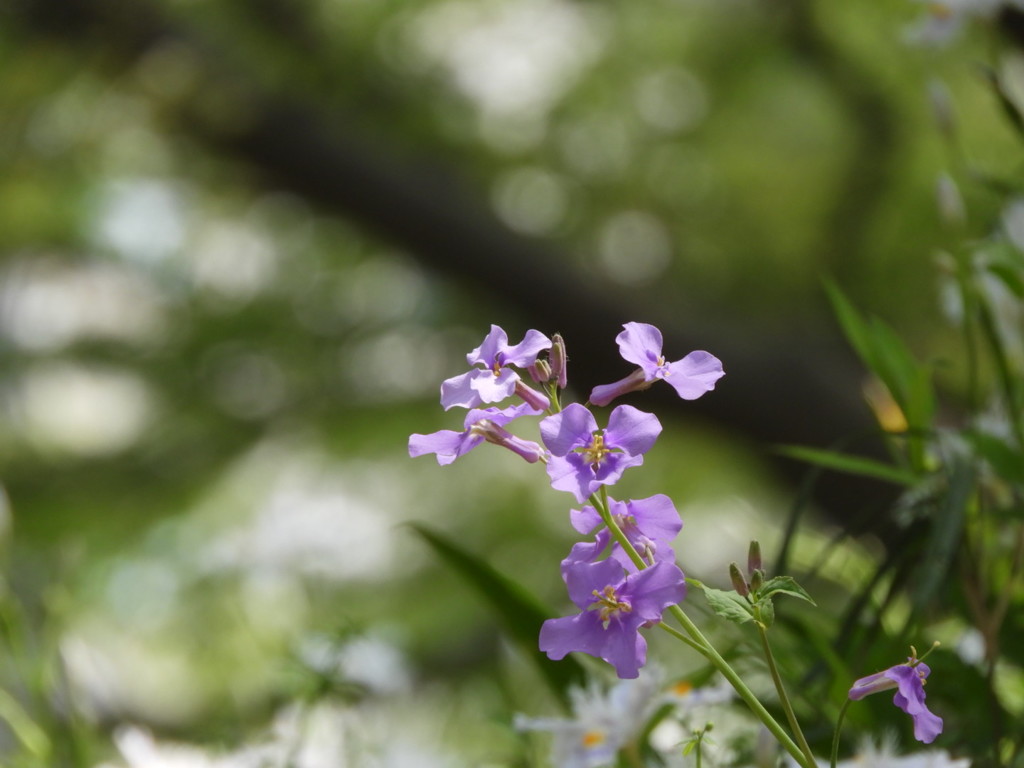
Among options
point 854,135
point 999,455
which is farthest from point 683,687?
point 854,135

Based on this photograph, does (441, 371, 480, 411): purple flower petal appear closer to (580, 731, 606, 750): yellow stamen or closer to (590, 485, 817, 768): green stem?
(590, 485, 817, 768): green stem

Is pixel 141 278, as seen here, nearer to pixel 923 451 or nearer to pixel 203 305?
pixel 203 305

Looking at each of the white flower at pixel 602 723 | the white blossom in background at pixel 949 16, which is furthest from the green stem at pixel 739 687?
the white blossom in background at pixel 949 16

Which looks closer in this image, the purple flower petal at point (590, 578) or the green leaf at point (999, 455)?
the purple flower petal at point (590, 578)

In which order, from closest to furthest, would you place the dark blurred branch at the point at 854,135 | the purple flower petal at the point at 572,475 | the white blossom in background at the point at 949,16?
the purple flower petal at the point at 572,475, the white blossom in background at the point at 949,16, the dark blurred branch at the point at 854,135

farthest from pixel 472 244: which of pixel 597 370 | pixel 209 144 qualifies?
pixel 209 144

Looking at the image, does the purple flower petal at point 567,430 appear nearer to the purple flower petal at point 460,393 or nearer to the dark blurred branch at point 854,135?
the purple flower petal at point 460,393

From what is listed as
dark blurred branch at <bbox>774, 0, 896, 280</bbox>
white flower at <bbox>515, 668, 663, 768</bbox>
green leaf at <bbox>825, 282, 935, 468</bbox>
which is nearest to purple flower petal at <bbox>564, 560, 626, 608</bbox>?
white flower at <bbox>515, 668, 663, 768</bbox>
